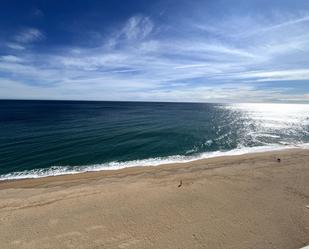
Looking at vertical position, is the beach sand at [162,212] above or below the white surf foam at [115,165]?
above

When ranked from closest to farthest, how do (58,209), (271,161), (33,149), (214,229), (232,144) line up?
(214,229)
(58,209)
(271,161)
(33,149)
(232,144)

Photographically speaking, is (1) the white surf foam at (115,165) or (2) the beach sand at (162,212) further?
(1) the white surf foam at (115,165)

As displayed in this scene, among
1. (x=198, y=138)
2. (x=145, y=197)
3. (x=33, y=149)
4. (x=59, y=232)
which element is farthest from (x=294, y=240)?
(x=33, y=149)

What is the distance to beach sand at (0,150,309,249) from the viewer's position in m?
6.43

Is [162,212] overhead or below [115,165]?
overhead

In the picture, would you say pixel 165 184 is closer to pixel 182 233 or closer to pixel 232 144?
pixel 182 233

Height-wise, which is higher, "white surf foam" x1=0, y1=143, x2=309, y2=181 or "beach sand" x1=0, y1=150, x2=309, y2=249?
"beach sand" x1=0, y1=150, x2=309, y2=249

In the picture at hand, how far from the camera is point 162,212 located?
798 cm

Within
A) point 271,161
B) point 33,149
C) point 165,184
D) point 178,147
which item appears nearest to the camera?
point 165,184

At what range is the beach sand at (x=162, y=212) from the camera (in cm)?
643

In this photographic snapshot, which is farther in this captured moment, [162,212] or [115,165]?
[115,165]

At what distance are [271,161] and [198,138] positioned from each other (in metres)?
10.7

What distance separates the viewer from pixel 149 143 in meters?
22.5

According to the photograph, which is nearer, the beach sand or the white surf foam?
the beach sand
